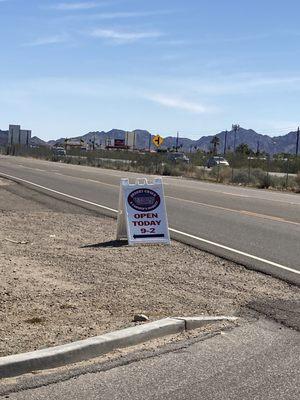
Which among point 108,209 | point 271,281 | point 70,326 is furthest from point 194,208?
point 70,326

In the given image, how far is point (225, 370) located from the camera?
548 centimetres

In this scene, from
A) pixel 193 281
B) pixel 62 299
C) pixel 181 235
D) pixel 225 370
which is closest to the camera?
pixel 225 370

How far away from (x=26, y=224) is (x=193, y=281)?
265 inches

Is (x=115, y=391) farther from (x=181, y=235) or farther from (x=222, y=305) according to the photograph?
(x=181, y=235)

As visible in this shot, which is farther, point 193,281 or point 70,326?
point 193,281

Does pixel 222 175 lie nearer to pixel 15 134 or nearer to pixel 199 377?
pixel 199 377

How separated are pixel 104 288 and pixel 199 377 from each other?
10.4ft

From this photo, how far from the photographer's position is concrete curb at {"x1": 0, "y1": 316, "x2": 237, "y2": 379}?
17.4 ft

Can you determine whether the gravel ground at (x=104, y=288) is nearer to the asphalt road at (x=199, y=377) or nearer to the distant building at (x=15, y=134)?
the asphalt road at (x=199, y=377)

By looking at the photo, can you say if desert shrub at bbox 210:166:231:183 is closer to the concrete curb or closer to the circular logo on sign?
the circular logo on sign

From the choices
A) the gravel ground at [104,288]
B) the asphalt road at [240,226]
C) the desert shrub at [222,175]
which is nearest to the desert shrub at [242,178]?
the desert shrub at [222,175]

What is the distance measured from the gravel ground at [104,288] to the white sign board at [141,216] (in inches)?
12.5

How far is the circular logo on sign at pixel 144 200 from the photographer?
1248cm

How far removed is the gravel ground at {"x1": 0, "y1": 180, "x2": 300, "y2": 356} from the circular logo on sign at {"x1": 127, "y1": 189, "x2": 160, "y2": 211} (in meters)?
0.85
